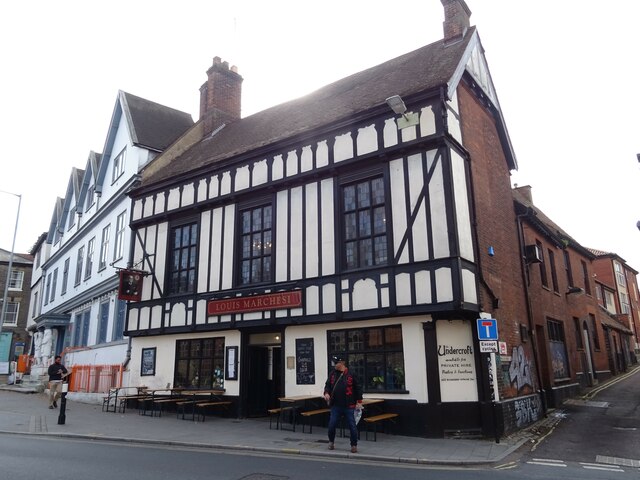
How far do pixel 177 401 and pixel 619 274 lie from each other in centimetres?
4487

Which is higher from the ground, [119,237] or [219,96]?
[219,96]

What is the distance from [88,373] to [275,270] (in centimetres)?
1059

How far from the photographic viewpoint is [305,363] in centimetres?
1288

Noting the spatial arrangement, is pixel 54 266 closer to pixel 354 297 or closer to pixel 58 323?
pixel 58 323

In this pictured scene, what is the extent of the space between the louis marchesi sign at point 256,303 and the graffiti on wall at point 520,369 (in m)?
5.71

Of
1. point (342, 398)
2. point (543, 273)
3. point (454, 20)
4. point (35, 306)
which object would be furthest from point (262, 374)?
point (35, 306)

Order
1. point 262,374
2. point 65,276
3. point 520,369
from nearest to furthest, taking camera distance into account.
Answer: point 520,369 → point 262,374 → point 65,276

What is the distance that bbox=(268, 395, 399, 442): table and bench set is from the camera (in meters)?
11.1

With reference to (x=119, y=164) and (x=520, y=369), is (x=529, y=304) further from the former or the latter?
(x=119, y=164)

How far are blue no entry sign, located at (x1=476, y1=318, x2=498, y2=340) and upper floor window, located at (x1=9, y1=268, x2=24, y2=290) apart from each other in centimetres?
4951

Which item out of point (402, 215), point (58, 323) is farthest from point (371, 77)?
point (58, 323)

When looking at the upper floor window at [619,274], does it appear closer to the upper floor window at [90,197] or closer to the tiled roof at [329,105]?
the tiled roof at [329,105]

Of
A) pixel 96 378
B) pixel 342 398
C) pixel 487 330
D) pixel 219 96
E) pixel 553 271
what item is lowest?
pixel 342 398

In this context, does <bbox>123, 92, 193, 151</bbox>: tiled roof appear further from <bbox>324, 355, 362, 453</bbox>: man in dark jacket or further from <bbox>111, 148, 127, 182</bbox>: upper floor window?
<bbox>324, 355, 362, 453</bbox>: man in dark jacket
